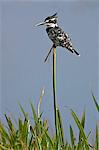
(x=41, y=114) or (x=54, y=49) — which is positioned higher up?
(x=54, y=49)

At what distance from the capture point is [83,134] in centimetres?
116

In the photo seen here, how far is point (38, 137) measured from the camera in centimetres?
123

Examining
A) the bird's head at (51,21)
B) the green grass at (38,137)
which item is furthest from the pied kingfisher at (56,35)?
the green grass at (38,137)

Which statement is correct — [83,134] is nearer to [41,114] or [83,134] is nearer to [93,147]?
[93,147]

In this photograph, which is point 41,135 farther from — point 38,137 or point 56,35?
point 56,35

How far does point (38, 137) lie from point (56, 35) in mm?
394

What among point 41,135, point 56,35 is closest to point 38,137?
point 41,135

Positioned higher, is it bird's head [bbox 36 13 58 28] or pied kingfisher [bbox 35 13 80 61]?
bird's head [bbox 36 13 58 28]

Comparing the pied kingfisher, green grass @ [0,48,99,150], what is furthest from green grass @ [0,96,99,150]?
the pied kingfisher

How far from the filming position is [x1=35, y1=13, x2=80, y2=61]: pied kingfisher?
51.3 inches

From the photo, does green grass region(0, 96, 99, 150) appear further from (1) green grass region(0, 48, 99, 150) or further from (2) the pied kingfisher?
(2) the pied kingfisher

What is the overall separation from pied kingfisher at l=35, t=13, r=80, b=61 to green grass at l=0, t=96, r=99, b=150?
26 cm

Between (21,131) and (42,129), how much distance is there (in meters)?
0.09

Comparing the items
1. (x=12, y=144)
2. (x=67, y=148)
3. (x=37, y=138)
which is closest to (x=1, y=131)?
(x=12, y=144)
